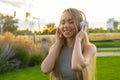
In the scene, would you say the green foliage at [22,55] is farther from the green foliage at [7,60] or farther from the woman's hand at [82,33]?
the woman's hand at [82,33]

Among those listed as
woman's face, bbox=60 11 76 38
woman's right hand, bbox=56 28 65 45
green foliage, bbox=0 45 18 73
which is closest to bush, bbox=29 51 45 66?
green foliage, bbox=0 45 18 73

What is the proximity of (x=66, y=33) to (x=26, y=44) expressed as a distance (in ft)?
40.8

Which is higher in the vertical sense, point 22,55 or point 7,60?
point 22,55

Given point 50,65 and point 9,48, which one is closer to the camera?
point 50,65

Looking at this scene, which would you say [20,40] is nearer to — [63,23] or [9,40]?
[9,40]

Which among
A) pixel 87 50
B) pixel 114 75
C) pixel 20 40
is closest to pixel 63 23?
pixel 87 50

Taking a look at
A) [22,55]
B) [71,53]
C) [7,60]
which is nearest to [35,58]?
[22,55]

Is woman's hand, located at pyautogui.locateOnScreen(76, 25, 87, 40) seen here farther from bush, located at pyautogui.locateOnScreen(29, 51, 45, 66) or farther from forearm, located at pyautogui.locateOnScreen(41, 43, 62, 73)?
bush, located at pyautogui.locateOnScreen(29, 51, 45, 66)

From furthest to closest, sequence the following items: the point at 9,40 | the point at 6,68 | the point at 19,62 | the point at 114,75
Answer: the point at 9,40 → the point at 19,62 → the point at 6,68 → the point at 114,75

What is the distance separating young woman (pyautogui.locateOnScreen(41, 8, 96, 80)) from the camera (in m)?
2.77

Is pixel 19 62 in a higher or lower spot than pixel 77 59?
lower

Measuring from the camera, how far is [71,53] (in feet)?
9.42

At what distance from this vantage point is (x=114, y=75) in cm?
1097

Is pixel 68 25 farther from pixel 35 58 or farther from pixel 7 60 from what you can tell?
pixel 35 58
